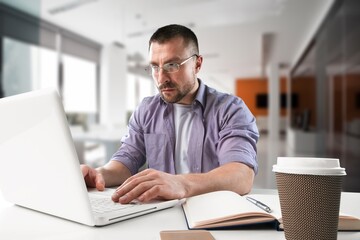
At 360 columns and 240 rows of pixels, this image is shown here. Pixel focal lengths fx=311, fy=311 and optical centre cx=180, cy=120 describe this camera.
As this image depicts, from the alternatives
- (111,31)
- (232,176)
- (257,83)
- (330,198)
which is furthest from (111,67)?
(257,83)

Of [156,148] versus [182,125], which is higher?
[182,125]

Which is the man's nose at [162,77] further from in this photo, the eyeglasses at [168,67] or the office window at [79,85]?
the office window at [79,85]

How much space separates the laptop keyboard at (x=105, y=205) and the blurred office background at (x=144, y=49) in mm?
2116

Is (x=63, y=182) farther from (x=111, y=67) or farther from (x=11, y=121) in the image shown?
(x=111, y=67)

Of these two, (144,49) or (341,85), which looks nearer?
(341,85)

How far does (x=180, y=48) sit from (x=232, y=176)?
26.3 inches

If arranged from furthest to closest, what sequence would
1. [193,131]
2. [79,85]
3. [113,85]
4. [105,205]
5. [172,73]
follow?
1. [113,85]
2. [79,85]
3. [193,131]
4. [172,73]
5. [105,205]

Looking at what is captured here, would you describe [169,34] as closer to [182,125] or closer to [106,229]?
[182,125]

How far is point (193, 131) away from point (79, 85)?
21.3 feet

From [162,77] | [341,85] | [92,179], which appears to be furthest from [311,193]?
[341,85]

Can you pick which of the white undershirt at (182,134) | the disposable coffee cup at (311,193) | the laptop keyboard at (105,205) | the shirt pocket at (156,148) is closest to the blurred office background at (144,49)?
the white undershirt at (182,134)

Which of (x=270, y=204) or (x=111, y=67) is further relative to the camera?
(x=111, y=67)

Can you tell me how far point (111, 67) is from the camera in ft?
26.3

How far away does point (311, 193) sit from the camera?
1.68 feet
